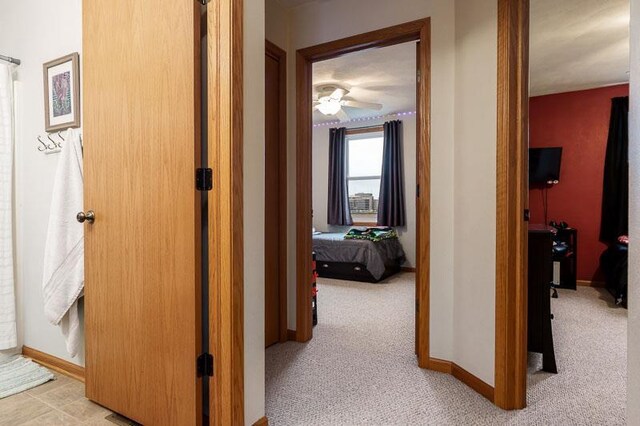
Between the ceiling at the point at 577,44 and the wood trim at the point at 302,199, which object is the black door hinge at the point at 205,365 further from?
the ceiling at the point at 577,44

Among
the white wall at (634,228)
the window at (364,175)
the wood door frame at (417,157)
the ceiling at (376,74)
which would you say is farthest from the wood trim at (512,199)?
the window at (364,175)

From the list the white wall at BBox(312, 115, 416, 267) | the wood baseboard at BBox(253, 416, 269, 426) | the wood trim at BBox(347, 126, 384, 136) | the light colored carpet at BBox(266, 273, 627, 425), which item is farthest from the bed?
the wood baseboard at BBox(253, 416, 269, 426)

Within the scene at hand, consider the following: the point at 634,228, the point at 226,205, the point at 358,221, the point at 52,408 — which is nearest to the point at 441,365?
the point at 634,228

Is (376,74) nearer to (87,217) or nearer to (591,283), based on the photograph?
(87,217)

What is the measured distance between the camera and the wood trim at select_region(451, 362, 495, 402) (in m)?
1.76

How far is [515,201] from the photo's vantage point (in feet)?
5.46

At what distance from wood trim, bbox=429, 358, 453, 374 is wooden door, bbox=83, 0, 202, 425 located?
1.39 meters

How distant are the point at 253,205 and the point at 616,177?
4.78 m

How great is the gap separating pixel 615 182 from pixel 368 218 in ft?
11.0

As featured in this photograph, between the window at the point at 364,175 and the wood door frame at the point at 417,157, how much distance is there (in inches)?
137

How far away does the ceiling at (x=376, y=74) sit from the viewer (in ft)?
11.3

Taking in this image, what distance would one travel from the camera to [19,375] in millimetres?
1965

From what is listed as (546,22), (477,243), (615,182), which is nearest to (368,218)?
(615,182)

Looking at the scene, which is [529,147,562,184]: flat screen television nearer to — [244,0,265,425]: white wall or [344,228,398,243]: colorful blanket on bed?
[344,228,398,243]: colorful blanket on bed
